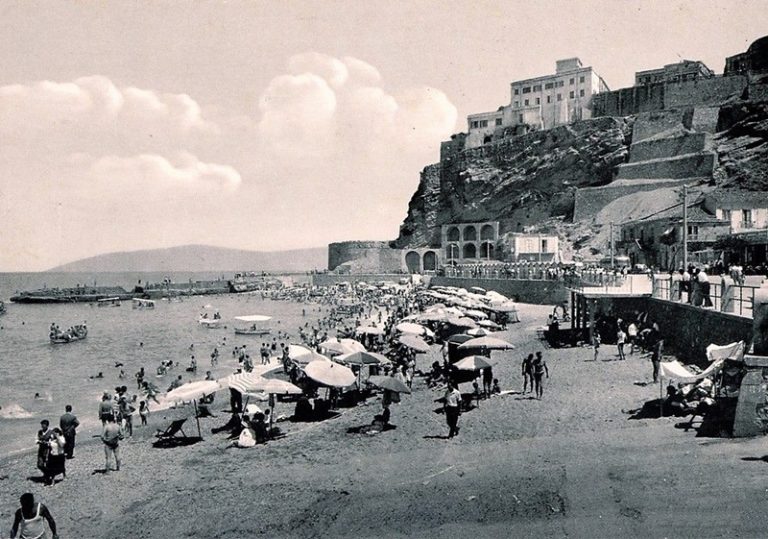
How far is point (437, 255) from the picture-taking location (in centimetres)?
8494

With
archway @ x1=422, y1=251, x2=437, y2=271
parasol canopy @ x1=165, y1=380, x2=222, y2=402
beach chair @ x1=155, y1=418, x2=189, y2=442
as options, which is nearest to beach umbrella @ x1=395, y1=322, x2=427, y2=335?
parasol canopy @ x1=165, y1=380, x2=222, y2=402

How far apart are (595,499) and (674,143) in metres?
60.7

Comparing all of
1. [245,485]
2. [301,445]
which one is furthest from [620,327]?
[245,485]

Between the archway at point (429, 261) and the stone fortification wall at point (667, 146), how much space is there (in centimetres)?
3073

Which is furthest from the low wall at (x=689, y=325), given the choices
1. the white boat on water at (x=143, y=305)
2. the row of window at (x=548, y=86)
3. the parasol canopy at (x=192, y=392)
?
the row of window at (x=548, y=86)

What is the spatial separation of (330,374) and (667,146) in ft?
192

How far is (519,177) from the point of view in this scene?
77.8 metres

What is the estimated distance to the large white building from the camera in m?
77.1

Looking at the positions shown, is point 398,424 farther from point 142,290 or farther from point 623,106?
point 142,290

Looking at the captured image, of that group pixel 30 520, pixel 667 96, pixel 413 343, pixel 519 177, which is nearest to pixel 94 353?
pixel 413 343

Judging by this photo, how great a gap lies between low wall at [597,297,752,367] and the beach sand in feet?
7.78

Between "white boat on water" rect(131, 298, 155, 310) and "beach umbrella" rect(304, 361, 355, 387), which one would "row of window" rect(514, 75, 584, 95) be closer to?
"white boat on water" rect(131, 298, 155, 310)

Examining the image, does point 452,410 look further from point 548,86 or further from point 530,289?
point 548,86

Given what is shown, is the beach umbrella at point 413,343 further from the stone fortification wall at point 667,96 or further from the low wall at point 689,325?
the stone fortification wall at point 667,96
